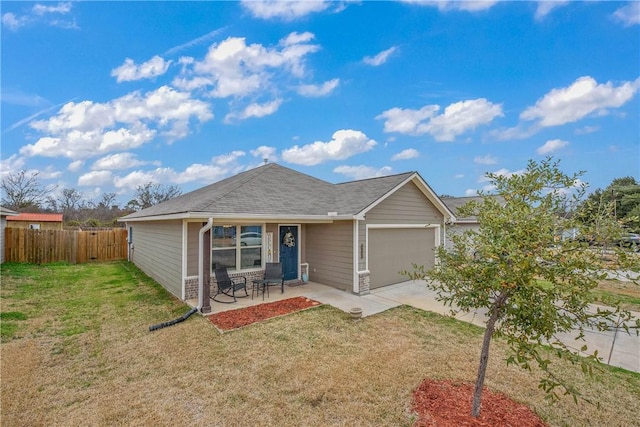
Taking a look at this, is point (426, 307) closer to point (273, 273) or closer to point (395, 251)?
point (395, 251)

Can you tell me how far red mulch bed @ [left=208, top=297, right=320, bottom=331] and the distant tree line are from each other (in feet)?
84.5

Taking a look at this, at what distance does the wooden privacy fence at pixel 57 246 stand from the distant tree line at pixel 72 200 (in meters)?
12.7

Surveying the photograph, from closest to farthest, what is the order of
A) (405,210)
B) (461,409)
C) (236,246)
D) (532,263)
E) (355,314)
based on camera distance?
1. (532,263)
2. (461,409)
3. (355,314)
4. (236,246)
5. (405,210)

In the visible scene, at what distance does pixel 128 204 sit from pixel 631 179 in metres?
56.1

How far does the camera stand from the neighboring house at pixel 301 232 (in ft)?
26.2

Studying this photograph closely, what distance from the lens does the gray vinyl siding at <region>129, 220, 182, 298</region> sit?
845 centimetres

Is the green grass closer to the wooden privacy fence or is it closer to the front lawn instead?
the front lawn

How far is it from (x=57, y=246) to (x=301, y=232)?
507 inches

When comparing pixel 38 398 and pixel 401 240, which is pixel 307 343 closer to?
pixel 38 398

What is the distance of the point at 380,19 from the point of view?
37.6 ft

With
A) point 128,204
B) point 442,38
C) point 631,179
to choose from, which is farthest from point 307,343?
point 631,179

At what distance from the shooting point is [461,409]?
342 cm

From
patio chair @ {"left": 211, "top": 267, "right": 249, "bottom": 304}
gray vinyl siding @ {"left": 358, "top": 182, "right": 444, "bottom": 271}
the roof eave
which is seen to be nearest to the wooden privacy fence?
the roof eave

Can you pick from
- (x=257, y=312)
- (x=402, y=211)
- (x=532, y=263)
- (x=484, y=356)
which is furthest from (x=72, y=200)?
(x=532, y=263)
